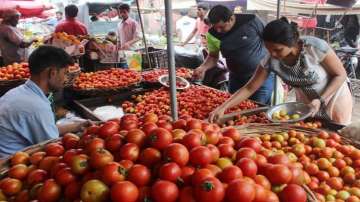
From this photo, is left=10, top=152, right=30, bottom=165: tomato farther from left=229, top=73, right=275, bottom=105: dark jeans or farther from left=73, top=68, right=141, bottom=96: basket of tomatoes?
left=229, top=73, right=275, bottom=105: dark jeans

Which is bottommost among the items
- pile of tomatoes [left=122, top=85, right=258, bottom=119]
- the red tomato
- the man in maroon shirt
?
pile of tomatoes [left=122, top=85, right=258, bottom=119]

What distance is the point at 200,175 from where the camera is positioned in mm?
1302

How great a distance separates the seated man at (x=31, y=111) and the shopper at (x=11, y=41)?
5194 mm

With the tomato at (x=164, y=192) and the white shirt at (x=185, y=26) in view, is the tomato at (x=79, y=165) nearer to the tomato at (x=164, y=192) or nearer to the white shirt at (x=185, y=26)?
the tomato at (x=164, y=192)

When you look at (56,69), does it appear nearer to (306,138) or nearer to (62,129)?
(62,129)

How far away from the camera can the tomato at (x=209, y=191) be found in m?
1.22

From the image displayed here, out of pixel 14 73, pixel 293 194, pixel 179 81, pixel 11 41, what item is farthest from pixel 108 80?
pixel 293 194

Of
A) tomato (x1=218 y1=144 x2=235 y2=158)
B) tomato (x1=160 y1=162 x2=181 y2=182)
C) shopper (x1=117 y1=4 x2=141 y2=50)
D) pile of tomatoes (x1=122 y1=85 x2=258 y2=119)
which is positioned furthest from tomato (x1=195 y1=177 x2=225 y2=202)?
shopper (x1=117 y1=4 x2=141 y2=50)

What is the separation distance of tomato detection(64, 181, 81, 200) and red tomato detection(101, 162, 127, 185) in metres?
0.14

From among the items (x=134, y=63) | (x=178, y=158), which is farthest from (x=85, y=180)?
(x=134, y=63)

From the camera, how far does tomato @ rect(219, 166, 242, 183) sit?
1345mm

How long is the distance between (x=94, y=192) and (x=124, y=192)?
128mm

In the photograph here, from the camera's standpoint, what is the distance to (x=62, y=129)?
10.6 ft

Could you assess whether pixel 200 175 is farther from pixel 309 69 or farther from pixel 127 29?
pixel 127 29
